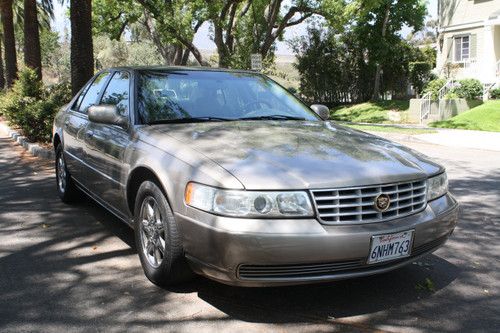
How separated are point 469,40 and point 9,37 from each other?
21.4 meters

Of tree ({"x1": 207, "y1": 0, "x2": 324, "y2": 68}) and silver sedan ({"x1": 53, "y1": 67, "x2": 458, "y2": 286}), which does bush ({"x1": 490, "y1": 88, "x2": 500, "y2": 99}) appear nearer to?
tree ({"x1": 207, "y1": 0, "x2": 324, "y2": 68})

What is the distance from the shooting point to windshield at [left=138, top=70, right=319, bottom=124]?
4430mm

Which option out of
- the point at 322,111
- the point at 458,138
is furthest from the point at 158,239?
the point at 458,138

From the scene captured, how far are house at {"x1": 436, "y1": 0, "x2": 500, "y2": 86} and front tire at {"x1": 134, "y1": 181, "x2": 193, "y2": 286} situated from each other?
22454 mm

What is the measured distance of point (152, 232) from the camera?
12.5ft

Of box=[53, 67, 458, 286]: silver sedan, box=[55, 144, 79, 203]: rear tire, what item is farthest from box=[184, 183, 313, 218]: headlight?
box=[55, 144, 79, 203]: rear tire

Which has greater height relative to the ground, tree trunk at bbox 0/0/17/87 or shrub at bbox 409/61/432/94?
tree trunk at bbox 0/0/17/87

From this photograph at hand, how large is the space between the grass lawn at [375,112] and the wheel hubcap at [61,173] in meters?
17.8

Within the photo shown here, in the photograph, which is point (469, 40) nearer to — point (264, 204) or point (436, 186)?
point (436, 186)

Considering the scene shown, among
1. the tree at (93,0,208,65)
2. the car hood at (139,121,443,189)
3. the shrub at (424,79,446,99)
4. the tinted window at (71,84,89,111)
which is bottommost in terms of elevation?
the car hood at (139,121,443,189)

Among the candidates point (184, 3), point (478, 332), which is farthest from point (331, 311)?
point (184, 3)

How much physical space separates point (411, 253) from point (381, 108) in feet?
73.9

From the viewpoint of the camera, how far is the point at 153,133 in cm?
400

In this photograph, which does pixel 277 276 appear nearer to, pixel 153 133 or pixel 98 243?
pixel 153 133
